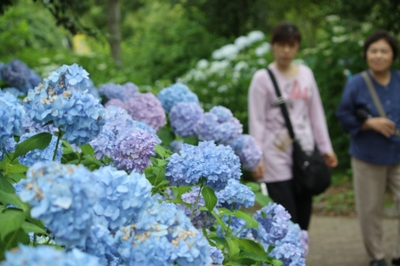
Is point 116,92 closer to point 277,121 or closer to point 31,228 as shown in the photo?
point 277,121

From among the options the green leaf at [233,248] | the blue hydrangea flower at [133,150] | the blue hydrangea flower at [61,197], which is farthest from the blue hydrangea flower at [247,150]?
the blue hydrangea flower at [61,197]

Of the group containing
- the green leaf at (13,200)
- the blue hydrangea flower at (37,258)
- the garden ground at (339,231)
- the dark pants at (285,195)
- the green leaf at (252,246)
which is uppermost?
the green leaf at (13,200)

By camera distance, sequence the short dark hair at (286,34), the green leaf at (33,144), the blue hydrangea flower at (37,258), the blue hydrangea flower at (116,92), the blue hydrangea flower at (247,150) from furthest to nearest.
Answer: the short dark hair at (286,34) → the blue hydrangea flower at (116,92) → the blue hydrangea flower at (247,150) → the green leaf at (33,144) → the blue hydrangea flower at (37,258)

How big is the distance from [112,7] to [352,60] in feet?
17.1

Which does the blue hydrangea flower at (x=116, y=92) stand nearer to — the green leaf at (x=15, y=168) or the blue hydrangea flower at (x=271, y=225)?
the blue hydrangea flower at (x=271, y=225)

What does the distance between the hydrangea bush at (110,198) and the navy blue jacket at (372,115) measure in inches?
91.6

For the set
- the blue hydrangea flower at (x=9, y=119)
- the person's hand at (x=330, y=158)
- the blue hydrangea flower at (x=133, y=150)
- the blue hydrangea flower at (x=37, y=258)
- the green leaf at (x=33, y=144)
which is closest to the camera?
the blue hydrangea flower at (x=37, y=258)

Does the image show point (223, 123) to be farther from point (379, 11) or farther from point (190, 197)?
point (379, 11)

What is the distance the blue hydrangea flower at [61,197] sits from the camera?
116 centimetres

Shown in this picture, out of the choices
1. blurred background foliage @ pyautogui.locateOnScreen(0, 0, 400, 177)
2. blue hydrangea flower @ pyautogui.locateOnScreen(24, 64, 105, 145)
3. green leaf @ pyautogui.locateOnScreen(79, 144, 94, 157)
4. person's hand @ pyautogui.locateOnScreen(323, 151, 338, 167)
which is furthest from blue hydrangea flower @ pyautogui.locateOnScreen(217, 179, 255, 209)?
person's hand @ pyautogui.locateOnScreen(323, 151, 338, 167)

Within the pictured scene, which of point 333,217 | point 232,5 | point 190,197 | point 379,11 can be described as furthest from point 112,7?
point 190,197

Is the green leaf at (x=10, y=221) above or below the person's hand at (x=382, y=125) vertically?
above

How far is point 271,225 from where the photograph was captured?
2375 mm

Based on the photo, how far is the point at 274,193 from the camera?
4000 mm
